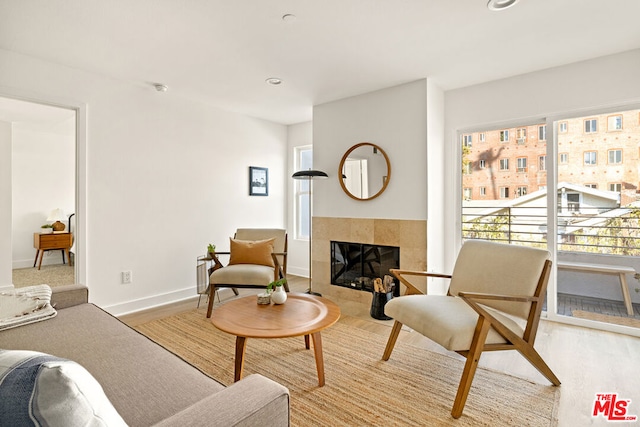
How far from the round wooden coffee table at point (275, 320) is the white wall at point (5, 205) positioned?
2.63m

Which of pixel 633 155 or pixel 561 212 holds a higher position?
pixel 633 155

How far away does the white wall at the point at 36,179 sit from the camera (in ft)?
17.2

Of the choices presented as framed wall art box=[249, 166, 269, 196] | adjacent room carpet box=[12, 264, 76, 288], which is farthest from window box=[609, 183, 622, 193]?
adjacent room carpet box=[12, 264, 76, 288]

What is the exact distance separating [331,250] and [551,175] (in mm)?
2367

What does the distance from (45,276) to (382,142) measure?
16.8 ft

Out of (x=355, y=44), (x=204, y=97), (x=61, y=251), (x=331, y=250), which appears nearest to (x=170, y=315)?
(x=331, y=250)

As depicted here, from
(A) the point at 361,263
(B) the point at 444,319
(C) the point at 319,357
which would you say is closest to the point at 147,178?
(A) the point at 361,263

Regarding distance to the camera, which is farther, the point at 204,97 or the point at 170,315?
the point at 204,97

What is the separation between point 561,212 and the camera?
3125 mm

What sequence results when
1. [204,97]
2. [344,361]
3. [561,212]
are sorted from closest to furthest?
[344,361] < [561,212] < [204,97]

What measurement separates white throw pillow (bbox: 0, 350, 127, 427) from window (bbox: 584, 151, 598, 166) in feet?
12.3

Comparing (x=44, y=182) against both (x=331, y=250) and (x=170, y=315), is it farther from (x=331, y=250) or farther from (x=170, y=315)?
(x=331, y=250)

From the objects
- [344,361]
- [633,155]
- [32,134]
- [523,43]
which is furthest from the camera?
[32,134]

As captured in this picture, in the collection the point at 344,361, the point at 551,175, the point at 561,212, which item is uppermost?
the point at 551,175
